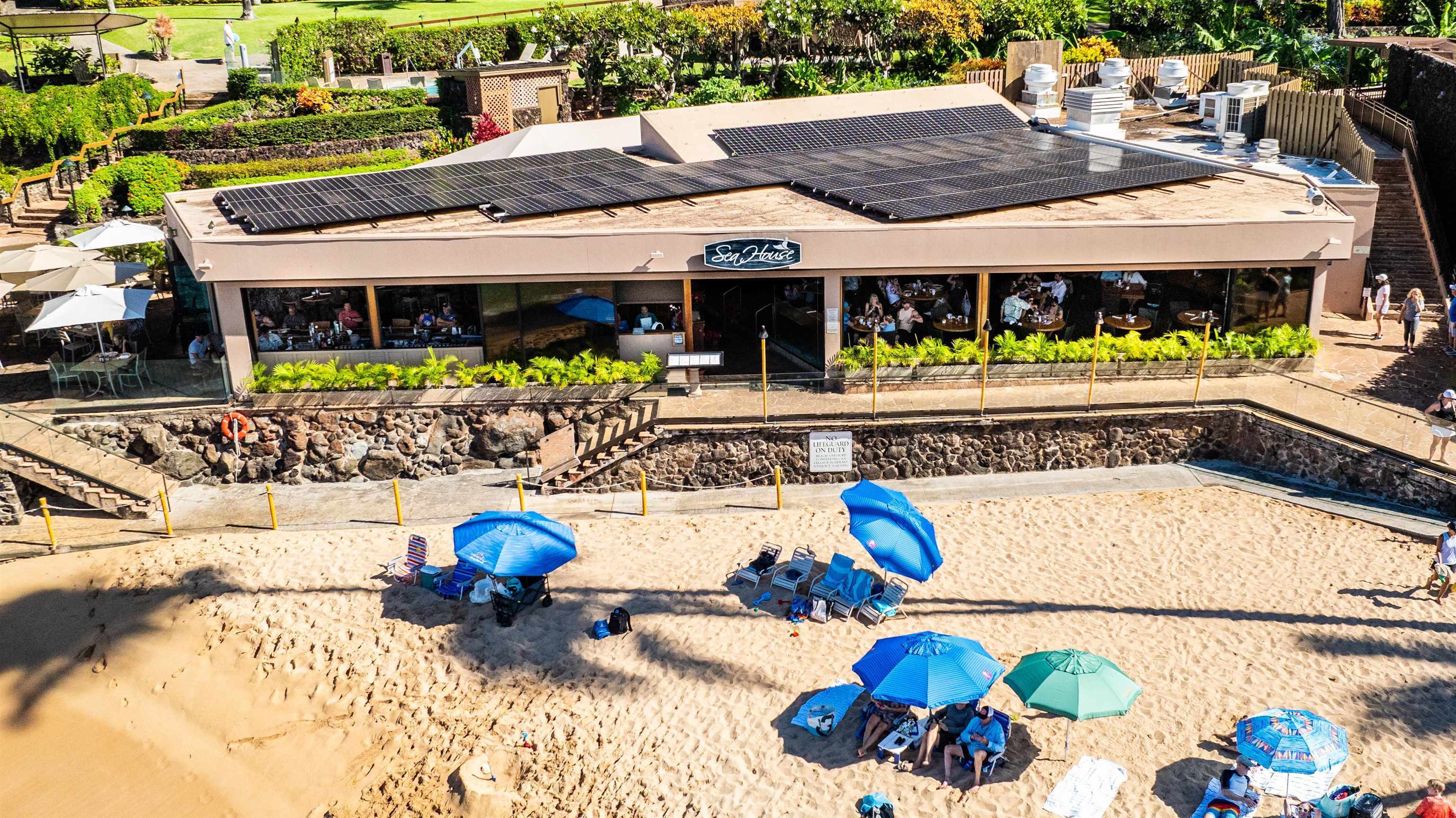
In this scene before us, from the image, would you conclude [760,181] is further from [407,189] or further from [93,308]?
[93,308]

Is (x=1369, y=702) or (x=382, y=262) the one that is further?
(x=382, y=262)

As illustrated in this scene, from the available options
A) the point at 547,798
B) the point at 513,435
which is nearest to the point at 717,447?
the point at 513,435

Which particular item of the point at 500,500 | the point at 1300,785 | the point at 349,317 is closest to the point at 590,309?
the point at 500,500

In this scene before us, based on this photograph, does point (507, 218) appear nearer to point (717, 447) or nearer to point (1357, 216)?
point (717, 447)

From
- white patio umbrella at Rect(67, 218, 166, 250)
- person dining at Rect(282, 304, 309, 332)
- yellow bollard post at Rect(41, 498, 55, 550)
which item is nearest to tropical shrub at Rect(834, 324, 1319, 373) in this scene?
person dining at Rect(282, 304, 309, 332)

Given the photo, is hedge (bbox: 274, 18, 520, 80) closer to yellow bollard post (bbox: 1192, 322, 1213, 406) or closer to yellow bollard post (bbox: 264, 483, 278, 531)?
yellow bollard post (bbox: 264, 483, 278, 531)

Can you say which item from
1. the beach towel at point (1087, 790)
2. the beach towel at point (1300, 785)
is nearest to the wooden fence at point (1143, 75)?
the beach towel at point (1087, 790)

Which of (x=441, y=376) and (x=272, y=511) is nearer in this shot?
(x=272, y=511)
